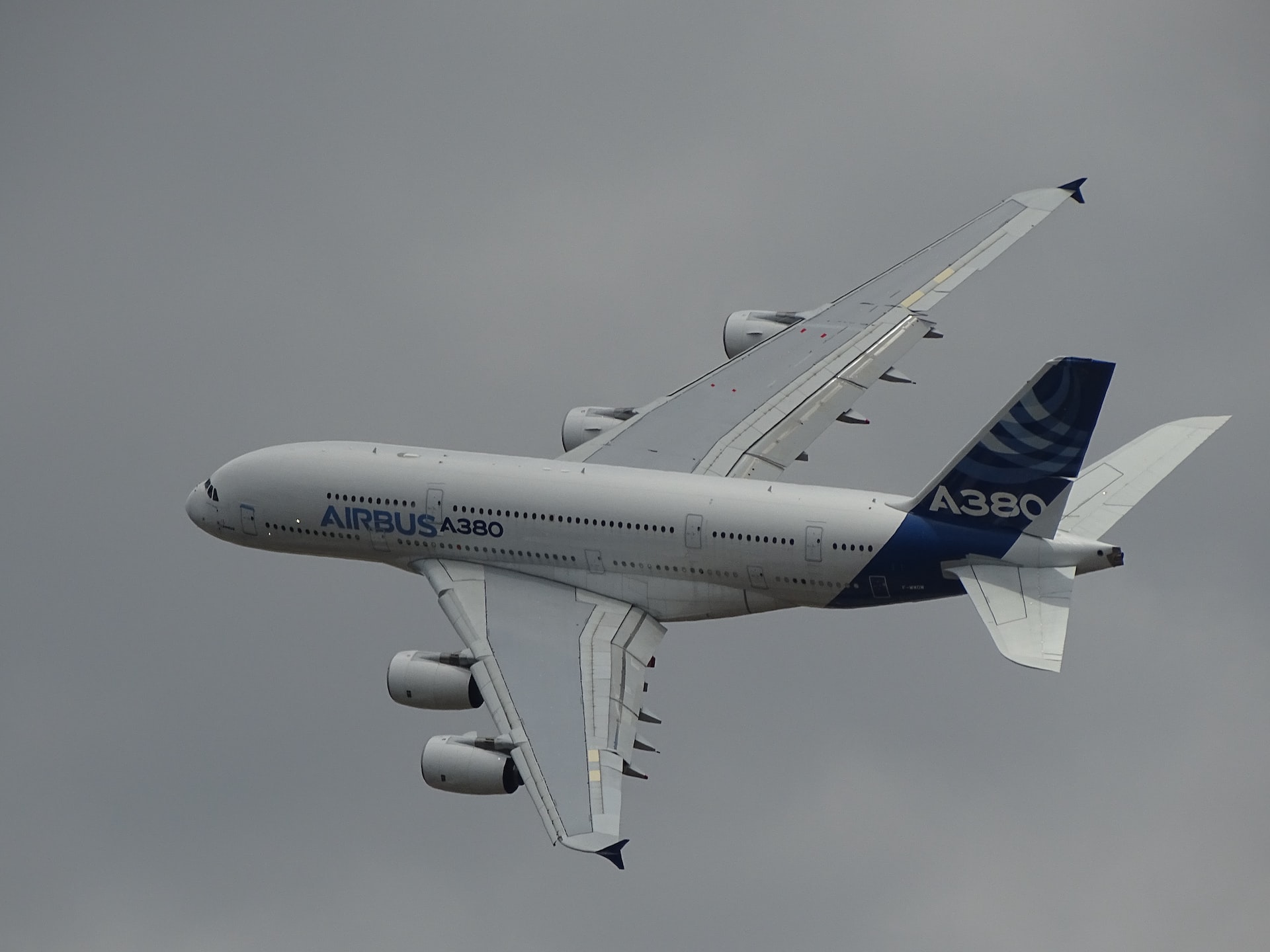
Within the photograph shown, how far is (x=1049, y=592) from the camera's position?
73188 mm

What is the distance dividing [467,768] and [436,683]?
4.49 m

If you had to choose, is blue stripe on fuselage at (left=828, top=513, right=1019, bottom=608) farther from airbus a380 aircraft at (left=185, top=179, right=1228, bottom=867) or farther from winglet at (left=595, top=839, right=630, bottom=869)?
winglet at (left=595, top=839, right=630, bottom=869)

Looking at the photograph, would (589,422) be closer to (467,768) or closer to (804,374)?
(804,374)

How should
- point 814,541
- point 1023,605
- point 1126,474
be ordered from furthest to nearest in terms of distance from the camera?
point 814,541, point 1126,474, point 1023,605

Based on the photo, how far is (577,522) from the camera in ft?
259

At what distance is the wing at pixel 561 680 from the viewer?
6950cm

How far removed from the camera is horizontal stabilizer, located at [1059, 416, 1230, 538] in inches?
2958

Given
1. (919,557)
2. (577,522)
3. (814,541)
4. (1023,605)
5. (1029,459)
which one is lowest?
(1023,605)

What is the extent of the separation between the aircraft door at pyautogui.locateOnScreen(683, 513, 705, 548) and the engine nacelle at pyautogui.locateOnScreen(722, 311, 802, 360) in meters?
13.2

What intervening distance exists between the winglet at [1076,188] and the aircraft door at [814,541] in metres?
22.3

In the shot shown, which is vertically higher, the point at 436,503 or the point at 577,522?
the point at 436,503

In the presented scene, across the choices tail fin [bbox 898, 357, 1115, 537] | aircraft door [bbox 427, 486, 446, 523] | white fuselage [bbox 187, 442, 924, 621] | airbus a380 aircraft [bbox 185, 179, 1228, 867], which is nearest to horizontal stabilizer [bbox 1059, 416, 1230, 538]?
airbus a380 aircraft [bbox 185, 179, 1228, 867]

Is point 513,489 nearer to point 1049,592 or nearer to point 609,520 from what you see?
point 609,520

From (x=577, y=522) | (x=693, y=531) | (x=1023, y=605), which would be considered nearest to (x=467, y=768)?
(x=577, y=522)
